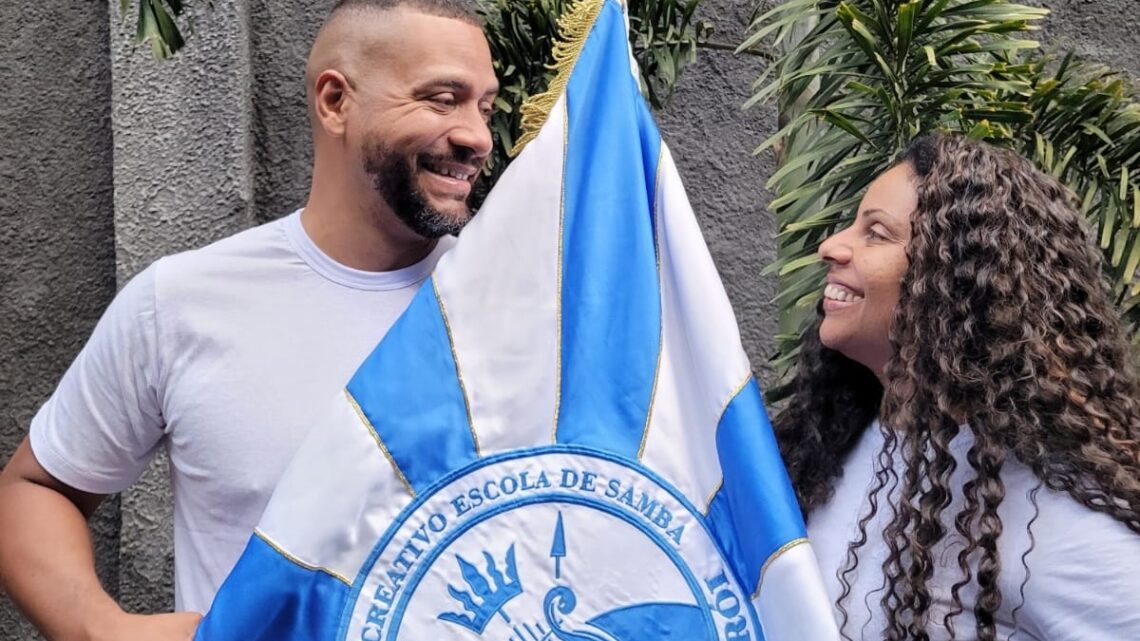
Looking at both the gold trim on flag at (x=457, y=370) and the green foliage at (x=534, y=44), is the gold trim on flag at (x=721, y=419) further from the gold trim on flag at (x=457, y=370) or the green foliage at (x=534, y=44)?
the green foliage at (x=534, y=44)

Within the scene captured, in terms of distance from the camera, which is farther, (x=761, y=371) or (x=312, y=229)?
(x=761, y=371)

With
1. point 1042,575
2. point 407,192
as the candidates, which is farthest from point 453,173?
point 1042,575

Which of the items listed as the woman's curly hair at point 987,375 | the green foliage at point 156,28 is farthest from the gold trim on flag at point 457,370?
the green foliage at point 156,28

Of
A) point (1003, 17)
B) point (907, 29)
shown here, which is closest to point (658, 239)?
point (907, 29)

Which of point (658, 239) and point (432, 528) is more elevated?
point (658, 239)

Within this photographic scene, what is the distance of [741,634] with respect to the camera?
192 centimetres

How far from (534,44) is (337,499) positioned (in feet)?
4.18

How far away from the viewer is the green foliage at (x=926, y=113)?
2564 mm

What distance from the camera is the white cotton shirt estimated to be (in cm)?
176

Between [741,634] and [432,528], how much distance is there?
0.47 m

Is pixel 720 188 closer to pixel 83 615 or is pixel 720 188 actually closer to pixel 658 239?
pixel 658 239

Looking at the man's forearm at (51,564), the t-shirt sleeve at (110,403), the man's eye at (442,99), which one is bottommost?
the man's forearm at (51,564)

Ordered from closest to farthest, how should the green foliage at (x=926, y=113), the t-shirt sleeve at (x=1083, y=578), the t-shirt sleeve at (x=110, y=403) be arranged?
the t-shirt sleeve at (x=1083, y=578), the t-shirt sleeve at (x=110, y=403), the green foliage at (x=926, y=113)

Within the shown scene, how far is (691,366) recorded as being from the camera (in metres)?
2.04
